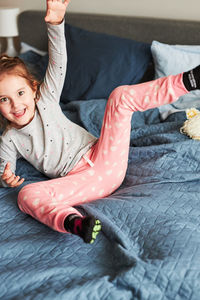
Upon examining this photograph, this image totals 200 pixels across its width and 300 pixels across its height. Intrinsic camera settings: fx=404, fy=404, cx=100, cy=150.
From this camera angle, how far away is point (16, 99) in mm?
1553

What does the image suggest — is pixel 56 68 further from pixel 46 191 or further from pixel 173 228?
pixel 173 228

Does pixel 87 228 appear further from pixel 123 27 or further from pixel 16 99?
pixel 123 27

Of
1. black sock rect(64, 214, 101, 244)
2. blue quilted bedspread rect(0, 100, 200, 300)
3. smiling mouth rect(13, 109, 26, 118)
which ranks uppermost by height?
smiling mouth rect(13, 109, 26, 118)

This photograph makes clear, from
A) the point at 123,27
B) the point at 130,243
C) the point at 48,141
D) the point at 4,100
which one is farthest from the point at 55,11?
the point at 123,27

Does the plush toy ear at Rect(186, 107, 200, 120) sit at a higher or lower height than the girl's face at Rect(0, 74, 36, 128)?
lower

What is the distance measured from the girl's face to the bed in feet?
0.99

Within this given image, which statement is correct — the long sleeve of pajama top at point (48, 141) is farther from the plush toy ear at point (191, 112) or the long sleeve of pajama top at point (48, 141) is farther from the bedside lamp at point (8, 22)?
the bedside lamp at point (8, 22)

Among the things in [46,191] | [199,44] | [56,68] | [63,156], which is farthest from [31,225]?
[199,44]

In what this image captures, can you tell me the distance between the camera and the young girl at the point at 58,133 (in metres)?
1.44

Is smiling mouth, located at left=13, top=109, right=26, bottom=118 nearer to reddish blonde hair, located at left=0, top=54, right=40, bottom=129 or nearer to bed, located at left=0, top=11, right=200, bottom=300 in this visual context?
reddish blonde hair, located at left=0, top=54, right=40, bottom=129

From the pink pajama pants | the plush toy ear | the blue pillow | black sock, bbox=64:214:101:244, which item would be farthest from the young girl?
the blue pillow

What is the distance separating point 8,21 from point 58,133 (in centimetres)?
183

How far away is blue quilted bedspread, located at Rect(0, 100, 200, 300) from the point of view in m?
1.06

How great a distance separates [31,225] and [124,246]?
1.28 feet
